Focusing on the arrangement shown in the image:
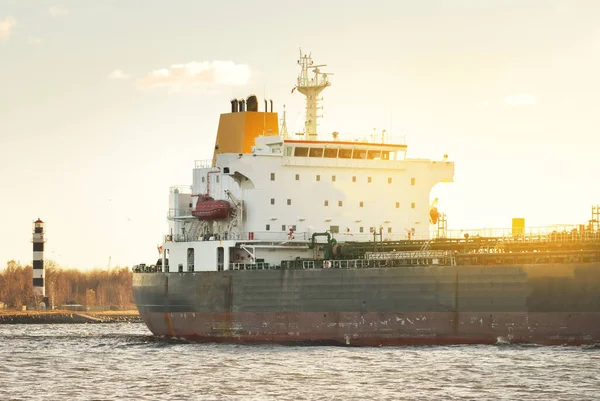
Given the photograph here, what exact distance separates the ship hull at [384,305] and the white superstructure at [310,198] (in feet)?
6.11

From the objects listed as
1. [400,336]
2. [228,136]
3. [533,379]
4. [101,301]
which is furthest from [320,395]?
[101,301]

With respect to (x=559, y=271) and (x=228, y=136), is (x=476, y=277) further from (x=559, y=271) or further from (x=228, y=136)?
(x=228, y=136)

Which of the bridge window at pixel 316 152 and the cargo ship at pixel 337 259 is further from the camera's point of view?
the bridge window at pixel 316 152

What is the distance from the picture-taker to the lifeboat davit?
50.0 metres

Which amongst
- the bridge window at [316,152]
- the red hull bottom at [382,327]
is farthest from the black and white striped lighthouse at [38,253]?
the bridge window at [316,152]

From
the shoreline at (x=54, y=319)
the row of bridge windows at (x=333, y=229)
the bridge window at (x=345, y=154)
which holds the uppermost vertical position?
the bridge window at (x=345, y=154)

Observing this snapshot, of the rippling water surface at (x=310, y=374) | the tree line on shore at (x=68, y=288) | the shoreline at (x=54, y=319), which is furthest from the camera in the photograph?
the tree line on shore at (x=68, y=288)

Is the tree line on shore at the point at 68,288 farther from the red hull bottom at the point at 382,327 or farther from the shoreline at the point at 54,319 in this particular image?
the red hull bottom at the point at 382,327

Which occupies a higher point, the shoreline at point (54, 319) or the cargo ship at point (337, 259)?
the cargo ship at point (337, 259)

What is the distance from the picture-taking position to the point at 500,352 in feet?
128

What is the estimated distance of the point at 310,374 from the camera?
1427 inches

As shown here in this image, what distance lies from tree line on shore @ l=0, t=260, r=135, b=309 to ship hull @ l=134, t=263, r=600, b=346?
193ft

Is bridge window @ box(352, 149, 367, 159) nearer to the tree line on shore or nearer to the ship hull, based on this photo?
the ship hull

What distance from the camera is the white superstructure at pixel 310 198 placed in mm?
49188
